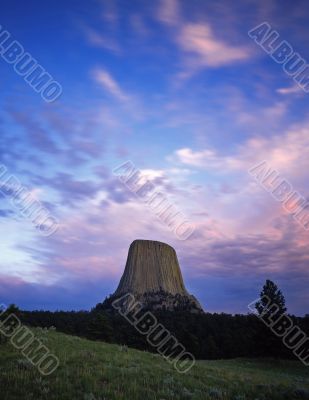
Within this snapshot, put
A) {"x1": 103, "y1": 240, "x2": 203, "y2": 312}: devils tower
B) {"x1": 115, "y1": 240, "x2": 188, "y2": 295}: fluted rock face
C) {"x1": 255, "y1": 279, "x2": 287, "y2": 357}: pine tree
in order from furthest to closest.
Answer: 1. {"x1": 115, "y1": 240, "x2": 188, "y2": 295}: fluted rock face
2. {"x1": 103, "y1": 240, "x2": 203, "y2": 312}: devils tower
3. {"x1": 255, "y1": 279, "x2": 287, "y2": 357}: pine tree

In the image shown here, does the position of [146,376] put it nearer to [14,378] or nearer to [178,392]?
[178,392]

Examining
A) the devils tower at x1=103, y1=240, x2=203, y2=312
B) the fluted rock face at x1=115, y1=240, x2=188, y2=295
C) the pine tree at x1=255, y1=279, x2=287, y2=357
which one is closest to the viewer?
the pine tree at x1=255, y1=279, x2=287, y2=357

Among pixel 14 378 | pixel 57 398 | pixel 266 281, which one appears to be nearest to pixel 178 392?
pixel 57 398

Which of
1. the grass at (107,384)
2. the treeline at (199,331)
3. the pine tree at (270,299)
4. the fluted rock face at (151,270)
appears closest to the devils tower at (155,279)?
the fluted rock face at (151,270)

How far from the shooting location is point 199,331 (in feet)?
243

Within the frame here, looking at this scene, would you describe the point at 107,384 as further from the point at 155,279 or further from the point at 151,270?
the point at 151,270

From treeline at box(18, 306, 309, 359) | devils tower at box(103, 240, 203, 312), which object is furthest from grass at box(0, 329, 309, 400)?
devils tower at box(103, 240, 203, 312)

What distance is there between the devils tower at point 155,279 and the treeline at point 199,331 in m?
18.4

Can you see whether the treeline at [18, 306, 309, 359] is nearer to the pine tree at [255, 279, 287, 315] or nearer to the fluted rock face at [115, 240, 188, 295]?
the pine tree at [255, 279, 287, 315]

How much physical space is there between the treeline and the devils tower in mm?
18379

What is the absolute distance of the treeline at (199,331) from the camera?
51.7 meters

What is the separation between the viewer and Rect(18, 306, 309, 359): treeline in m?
51.7

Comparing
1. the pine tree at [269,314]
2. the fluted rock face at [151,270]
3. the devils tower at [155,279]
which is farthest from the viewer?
the fluted rock face at [151,270]

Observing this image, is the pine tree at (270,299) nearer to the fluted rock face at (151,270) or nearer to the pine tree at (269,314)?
the pine tree at (269,314)
